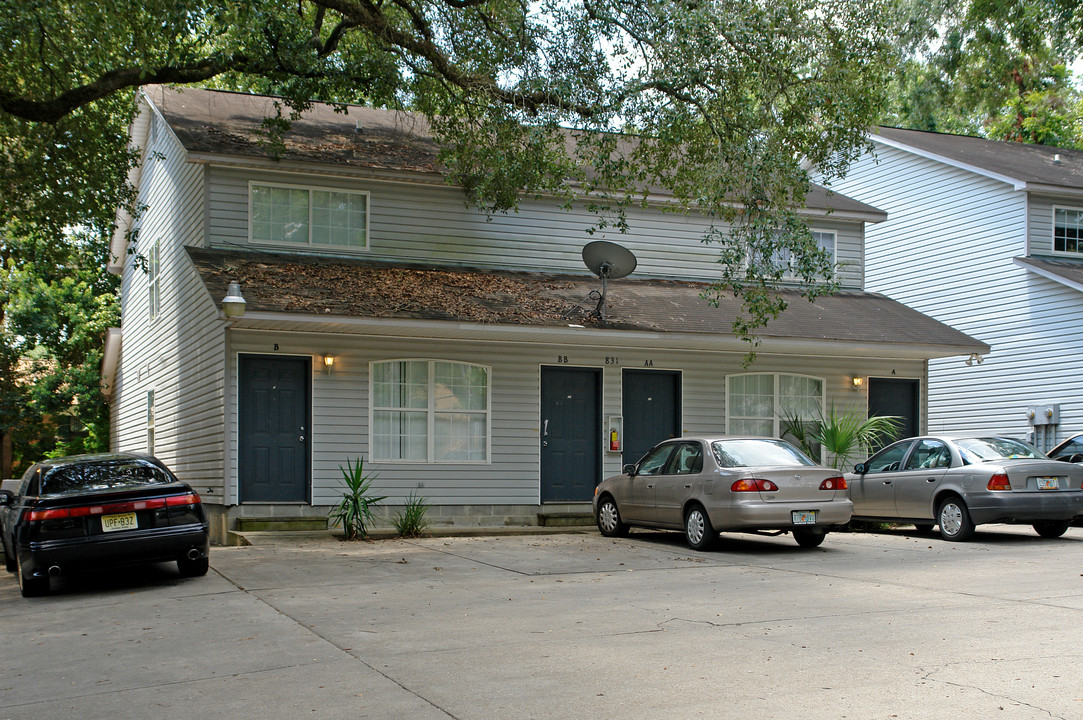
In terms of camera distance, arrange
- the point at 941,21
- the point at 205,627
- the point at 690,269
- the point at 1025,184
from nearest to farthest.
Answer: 1. the point at 205,627
2. the point at 690,269
3. the point at 1025,184
4. the point at 941,21

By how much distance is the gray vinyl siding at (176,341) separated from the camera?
16.4 meters

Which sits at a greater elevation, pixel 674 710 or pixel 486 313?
pixel 486 313

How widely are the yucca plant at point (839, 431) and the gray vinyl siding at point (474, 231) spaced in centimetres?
352

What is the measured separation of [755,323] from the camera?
1519cm

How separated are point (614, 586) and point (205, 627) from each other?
385cm

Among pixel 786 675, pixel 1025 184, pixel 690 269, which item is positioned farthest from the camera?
pixel 1025 184

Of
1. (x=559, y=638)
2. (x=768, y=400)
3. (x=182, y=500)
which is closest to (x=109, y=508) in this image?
(x=182, y=500)

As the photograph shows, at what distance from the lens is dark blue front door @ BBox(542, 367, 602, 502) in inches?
693

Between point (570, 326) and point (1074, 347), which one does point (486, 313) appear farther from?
point (1074, 347)

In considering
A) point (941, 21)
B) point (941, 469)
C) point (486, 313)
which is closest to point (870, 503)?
point (941, 469)

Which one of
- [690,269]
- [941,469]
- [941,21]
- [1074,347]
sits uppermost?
[941,21]

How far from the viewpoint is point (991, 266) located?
76.5 feet

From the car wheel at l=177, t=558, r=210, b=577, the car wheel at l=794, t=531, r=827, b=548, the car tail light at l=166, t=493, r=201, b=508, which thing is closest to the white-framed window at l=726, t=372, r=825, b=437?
the car wheel at l=794, t=531, r=827, b=548

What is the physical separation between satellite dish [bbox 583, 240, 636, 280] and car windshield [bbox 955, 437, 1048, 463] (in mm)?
6091
